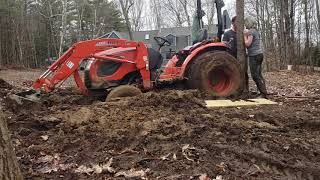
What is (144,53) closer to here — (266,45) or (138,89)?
(138,89)

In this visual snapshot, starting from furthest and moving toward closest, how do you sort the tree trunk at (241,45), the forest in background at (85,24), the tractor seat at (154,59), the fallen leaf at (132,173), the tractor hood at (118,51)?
the forest in background at (85,24), the tree trunk at (241,45), the tractor seat at (154,59), the tractor hood at (118,51), the fallen leaf at (132,173)

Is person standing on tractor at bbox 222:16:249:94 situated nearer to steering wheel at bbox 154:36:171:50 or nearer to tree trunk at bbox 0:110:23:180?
steering wheel at bbox 154:36:171:50

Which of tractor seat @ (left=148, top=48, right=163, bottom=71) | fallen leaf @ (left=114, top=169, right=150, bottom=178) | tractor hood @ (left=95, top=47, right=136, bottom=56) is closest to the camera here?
fallen leaf @ (left=114, top=169, right=150, bottom=178)

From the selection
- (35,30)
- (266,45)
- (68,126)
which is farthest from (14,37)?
(68,126)

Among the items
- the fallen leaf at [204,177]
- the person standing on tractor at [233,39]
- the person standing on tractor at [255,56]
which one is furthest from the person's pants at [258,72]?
the fallen leaf at [204,177]

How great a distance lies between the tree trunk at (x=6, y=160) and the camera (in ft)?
10.6

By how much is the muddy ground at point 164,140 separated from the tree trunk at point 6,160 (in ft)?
2.57

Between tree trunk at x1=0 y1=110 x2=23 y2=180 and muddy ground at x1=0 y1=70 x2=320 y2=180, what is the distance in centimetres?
78

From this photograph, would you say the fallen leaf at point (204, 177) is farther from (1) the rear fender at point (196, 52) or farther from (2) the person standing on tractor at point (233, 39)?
(2) the person standing on tractor at point (233, 39)

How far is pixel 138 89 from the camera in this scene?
867cm

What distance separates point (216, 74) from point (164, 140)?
4.70 m

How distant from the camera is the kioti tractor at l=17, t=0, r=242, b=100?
887 cm

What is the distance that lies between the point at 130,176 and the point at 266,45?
41.2 m

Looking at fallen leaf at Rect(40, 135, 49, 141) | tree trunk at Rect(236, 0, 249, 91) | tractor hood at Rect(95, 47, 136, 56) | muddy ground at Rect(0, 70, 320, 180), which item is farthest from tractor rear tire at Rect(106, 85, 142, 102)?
fallen leaf at Rect(40, 135, 49, 141)
